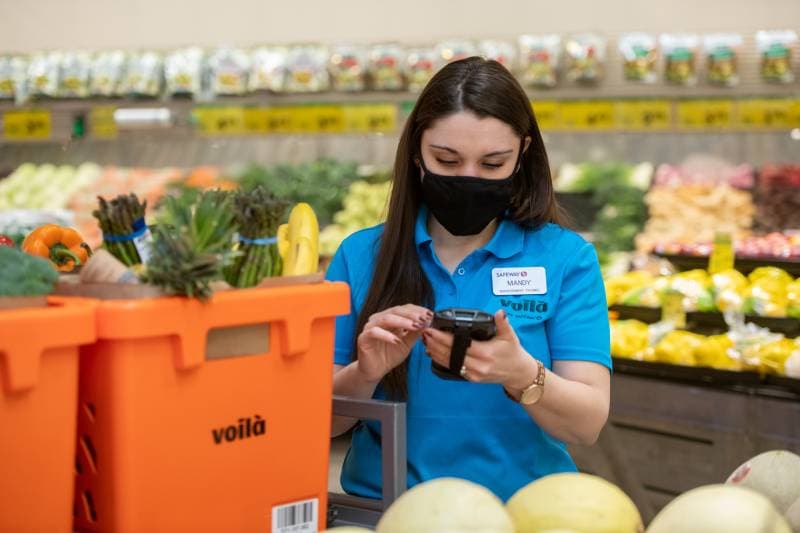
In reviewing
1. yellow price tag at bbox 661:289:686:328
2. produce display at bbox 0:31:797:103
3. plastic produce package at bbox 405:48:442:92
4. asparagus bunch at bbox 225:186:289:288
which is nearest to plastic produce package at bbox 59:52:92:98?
produce display at bbox 0:31:797:103

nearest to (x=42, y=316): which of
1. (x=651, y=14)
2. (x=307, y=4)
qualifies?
(x=651, y=14)

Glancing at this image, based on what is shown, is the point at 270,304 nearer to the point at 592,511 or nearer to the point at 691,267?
the point at 592,511

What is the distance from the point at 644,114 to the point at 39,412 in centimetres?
466

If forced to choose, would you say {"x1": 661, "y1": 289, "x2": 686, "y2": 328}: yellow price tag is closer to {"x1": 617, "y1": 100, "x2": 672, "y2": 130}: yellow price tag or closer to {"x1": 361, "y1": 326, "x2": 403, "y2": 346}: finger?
{"x1": 617, "y1": 100, "x2": 672, "y2": 130}: yellow price tag

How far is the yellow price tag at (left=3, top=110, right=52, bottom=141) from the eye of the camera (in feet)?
21.6

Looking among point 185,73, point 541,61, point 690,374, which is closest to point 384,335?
point 690,374

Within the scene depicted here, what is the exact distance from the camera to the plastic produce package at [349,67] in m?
6.04

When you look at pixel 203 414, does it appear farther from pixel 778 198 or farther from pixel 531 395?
pixel 778 198

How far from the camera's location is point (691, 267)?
5.15 meters

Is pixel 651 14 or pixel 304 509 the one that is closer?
pixel 304 509

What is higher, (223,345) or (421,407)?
(223,345)

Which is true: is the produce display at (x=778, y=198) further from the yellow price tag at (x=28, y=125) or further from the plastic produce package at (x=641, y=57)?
the yellow price tag at (x=28, y=125)

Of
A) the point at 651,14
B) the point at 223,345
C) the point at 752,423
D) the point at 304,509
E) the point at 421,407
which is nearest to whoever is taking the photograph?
the point at 223,345

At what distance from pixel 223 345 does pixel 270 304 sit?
9cm
